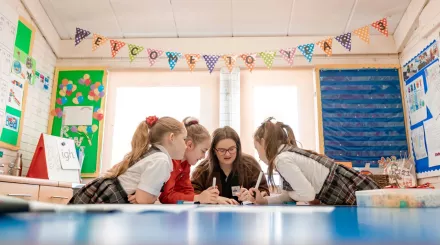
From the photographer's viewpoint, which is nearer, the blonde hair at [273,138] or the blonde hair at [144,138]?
the blonde hair at [144,138]

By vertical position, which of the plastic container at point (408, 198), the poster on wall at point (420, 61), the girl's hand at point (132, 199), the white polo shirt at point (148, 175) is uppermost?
the poster on wall at point (420, 61)

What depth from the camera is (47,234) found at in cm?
16

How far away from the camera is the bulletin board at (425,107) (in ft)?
8.19

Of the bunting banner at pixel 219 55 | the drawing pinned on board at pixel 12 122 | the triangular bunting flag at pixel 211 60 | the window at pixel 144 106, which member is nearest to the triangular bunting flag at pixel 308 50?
the bunting banner at pixel 219 55

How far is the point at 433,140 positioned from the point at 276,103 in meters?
1.32

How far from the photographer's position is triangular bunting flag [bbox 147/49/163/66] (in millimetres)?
3174

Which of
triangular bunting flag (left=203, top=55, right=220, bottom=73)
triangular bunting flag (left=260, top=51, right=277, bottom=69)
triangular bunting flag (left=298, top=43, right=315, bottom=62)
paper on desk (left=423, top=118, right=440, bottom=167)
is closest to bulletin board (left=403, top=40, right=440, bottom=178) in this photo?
paper on desk (left=423, top=118, right=440, bottom=167)

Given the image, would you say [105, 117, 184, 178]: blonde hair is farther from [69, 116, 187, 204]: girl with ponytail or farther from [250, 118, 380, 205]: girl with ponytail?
[250, 118, 380, 205]: girl with ponytail

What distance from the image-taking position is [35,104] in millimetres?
2959

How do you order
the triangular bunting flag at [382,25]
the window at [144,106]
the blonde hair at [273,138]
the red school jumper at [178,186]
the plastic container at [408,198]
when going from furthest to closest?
the window at [144,106] → the triangular bunting flag at [382,25] → the blonde hair at [273,138] → the red school jumper at [178,186] → the plastic container at [408,198]

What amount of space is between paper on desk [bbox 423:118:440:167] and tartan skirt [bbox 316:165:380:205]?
1273 mm

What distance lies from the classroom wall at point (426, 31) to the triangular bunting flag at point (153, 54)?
2199mm

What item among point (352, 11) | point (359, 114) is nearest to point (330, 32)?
point (352, 11)

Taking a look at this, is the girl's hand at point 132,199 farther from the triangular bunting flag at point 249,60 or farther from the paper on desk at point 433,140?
the paper on desk at point 433,140
